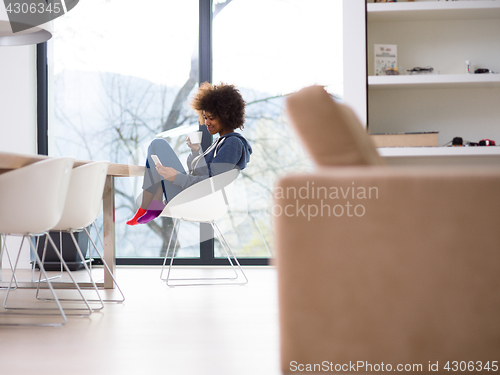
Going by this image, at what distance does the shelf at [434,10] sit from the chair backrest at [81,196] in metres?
2.08

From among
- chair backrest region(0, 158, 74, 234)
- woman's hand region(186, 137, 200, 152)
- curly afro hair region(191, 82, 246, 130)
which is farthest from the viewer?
woman's hand region(186, 137, 200, 152)

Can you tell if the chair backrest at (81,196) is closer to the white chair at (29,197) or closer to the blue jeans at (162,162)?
the white chair at (29,197)

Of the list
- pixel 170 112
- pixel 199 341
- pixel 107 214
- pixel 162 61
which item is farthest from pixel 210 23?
A: pixel 199 341

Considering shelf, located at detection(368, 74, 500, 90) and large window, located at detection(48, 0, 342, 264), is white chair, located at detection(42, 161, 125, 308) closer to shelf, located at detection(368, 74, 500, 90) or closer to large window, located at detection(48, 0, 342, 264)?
large window, located at detection(48, 0, 342, 264)

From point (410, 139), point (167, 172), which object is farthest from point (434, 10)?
point (167, 172)

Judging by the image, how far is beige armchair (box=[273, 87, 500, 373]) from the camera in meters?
0.86

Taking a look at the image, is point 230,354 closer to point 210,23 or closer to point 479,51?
point 479,51

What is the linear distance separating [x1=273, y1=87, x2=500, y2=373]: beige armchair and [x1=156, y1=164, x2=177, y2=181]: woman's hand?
2157 mm

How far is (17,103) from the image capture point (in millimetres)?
4055

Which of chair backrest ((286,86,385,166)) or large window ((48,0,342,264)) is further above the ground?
large window ((48,0,342,264))

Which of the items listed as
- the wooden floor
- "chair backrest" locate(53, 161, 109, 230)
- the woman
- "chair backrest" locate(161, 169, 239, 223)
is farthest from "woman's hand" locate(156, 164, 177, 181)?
the wooden floor

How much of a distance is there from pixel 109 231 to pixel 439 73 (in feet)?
Answer: 8.32

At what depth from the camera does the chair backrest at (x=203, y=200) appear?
291 cm

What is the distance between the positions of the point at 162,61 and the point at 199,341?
3.06 metres
